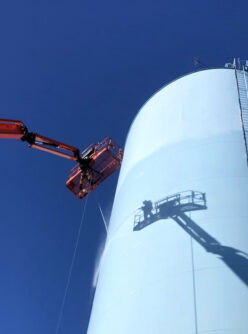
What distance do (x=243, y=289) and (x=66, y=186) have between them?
15593 mm

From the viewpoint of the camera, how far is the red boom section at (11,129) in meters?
17.3

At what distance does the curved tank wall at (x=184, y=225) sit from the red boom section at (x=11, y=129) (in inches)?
301

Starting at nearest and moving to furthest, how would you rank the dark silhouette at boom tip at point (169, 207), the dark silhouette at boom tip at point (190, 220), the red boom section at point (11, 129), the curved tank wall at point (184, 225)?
the curved tank wall at point (184, 225)
the dark silhouette at boom tip at point (190, 220)
the dark silhouette at boom tip at point (169, 207)
the red boom section at point (11, 129)

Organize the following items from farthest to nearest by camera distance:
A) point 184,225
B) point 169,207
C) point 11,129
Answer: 1. point 11,129
2. point 169,207
3. point 184,225

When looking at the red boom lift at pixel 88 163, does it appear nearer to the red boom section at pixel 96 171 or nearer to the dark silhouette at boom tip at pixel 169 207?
the red boom section at pixel 96 171

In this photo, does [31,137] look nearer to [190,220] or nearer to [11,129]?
[11,129]

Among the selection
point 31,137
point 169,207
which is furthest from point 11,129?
point 169,207

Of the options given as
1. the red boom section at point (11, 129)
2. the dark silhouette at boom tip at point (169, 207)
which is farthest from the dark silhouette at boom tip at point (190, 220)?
the red boom section at point (11, 129)

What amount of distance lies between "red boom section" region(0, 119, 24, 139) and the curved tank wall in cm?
764

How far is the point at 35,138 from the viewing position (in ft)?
62.5

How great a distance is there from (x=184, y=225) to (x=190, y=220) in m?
0.20

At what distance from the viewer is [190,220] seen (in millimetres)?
8445

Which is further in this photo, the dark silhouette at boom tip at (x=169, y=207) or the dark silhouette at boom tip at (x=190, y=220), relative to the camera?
the dark silhouette at boom tip at (x=169, y=207)

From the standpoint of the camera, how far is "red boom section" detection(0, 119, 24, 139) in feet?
56.8
